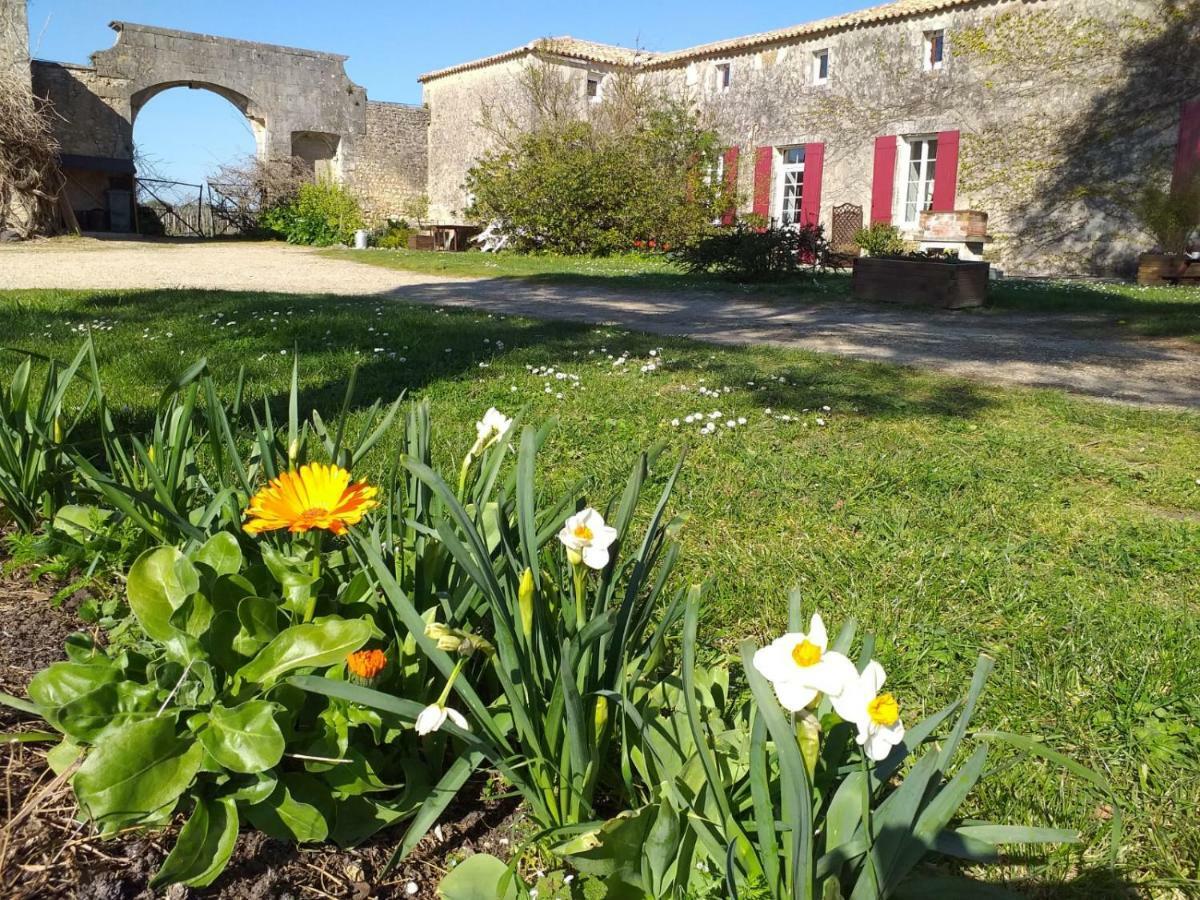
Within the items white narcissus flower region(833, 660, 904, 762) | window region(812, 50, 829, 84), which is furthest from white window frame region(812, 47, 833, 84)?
white narcissus flower region(833, 660, 904, 762)

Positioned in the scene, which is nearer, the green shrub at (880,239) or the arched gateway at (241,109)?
the green shrub at (880,239)

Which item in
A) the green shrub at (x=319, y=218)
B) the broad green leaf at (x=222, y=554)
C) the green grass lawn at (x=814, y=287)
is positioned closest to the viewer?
the broad green leaf at (x=222, y=554)

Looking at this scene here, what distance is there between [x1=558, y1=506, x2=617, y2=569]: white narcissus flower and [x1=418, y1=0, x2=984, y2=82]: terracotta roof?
17.8m

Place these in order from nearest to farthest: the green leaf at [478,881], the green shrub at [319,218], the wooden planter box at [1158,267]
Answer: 1. the green leaf at [478,881]
2. the wooden planter box at [1158,267]
3. the green shrub at [319,218]

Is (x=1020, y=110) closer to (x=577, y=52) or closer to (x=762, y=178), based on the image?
(x=762, y=178)

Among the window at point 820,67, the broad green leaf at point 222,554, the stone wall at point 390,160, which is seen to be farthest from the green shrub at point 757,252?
the stone wall at point 390,160

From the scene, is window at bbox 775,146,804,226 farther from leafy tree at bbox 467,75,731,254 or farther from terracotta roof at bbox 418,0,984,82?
terracotta roof at bbox 418,0,984,82

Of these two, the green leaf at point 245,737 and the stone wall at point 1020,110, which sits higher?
the stone wall at point 1020,110

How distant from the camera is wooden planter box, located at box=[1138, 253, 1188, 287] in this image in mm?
12844

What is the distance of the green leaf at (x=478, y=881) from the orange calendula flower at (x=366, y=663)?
10.9 inches

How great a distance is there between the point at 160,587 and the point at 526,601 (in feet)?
2.10

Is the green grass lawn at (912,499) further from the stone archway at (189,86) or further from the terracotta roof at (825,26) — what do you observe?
the stone archway at (189,86)

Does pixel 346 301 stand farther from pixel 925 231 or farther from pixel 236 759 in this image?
pixel 925 231

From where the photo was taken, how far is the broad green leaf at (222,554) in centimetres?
147
